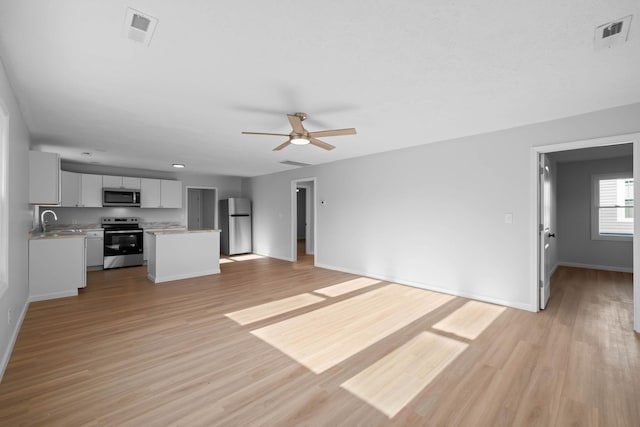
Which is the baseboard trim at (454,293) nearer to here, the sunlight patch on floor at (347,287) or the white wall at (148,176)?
the sunlight patch on floor at (347,287)

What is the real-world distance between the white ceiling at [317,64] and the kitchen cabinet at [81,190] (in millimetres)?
2581

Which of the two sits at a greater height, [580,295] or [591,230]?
[591,230]

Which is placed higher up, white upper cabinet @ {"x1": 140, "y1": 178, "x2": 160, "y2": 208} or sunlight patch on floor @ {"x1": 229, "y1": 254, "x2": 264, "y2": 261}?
white upper cabinet @ {"x1": 140, "y1": 178, "x2": 160, "y2": 208}

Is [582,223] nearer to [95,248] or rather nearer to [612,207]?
[612,207]

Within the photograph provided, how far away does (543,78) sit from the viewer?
238 centimetres

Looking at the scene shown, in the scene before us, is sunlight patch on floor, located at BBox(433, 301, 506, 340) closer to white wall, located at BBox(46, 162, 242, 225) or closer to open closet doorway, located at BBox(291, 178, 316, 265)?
open closet doorway, located at BBox(291, 178, 316, 265)

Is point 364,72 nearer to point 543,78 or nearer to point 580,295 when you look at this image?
point 543,78

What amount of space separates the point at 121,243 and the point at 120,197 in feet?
3.48

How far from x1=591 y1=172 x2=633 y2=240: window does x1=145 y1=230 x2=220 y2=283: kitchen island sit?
8.05m

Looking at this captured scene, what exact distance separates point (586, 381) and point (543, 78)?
2.38 meters

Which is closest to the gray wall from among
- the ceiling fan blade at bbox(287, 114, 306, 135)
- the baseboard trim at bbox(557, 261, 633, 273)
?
the baseboard trim at bbox(557, 261, 633, 273)

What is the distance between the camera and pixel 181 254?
5.37m

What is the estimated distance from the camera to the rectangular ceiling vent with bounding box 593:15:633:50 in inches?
67.1

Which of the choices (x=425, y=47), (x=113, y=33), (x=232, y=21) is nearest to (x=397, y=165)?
(x=425, y=47)
